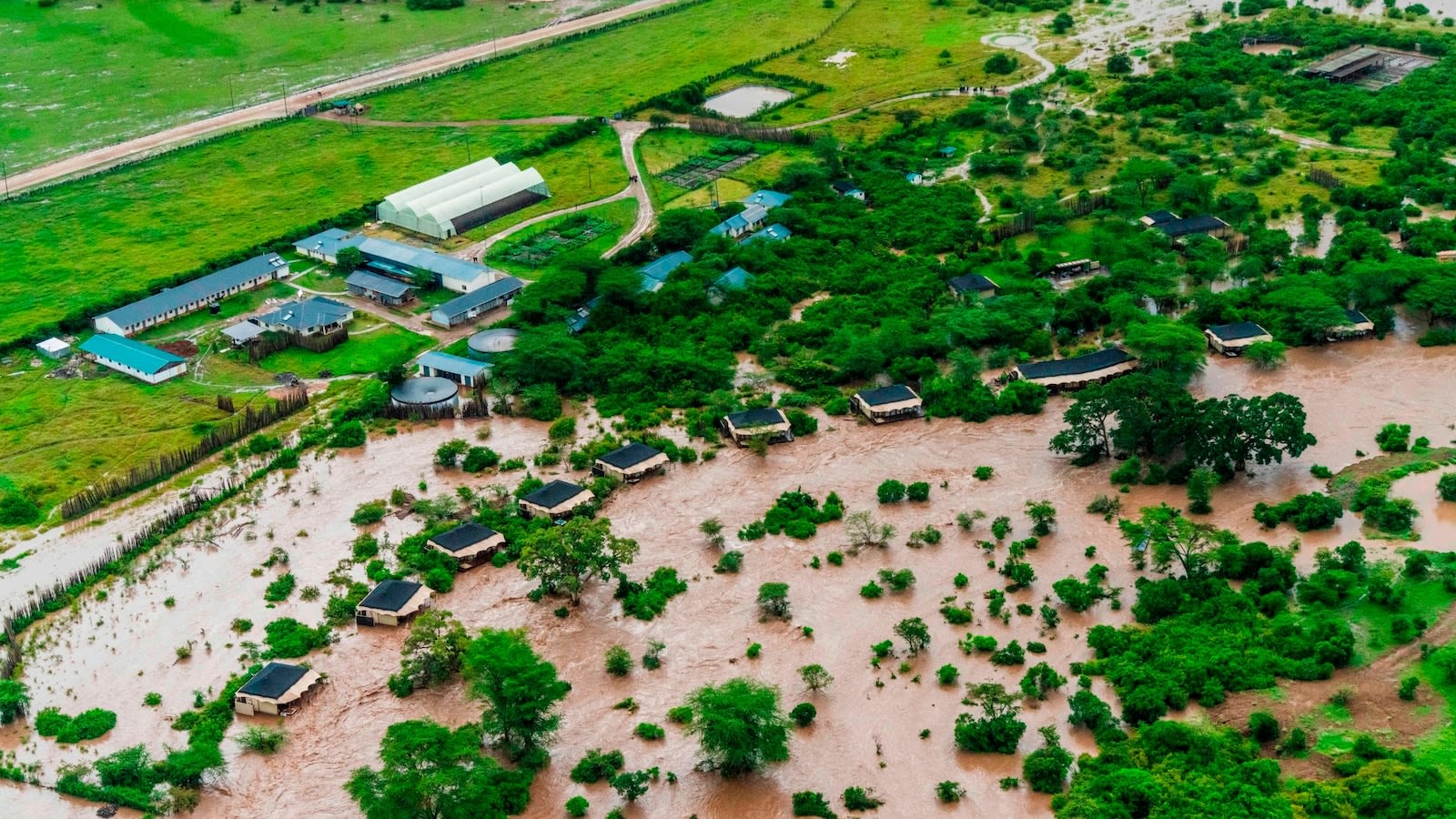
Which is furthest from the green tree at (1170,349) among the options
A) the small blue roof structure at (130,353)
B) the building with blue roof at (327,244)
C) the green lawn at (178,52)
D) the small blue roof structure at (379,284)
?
the green lawn at (178,52)

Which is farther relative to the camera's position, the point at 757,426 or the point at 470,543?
the point at 757,426

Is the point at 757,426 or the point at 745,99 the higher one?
the point at 745,99

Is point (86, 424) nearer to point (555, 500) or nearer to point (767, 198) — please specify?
point (555, 500)

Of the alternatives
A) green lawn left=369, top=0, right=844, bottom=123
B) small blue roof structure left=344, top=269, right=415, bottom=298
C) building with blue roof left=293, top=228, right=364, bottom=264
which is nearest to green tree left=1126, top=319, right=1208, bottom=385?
small blue roof structure left=344, top=269, right=415, bottom=298

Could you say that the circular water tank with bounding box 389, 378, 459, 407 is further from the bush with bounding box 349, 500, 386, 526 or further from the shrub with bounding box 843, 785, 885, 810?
the shrub with bounding box 843, 785, 885, 810

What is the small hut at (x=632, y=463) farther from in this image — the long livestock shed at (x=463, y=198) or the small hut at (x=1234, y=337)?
the long livestock shed at (x=463, y=198)

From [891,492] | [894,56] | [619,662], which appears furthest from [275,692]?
[894,56]

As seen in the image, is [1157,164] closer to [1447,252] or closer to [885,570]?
[1447,252]

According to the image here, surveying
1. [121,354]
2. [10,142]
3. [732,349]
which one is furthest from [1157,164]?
[10,142]
